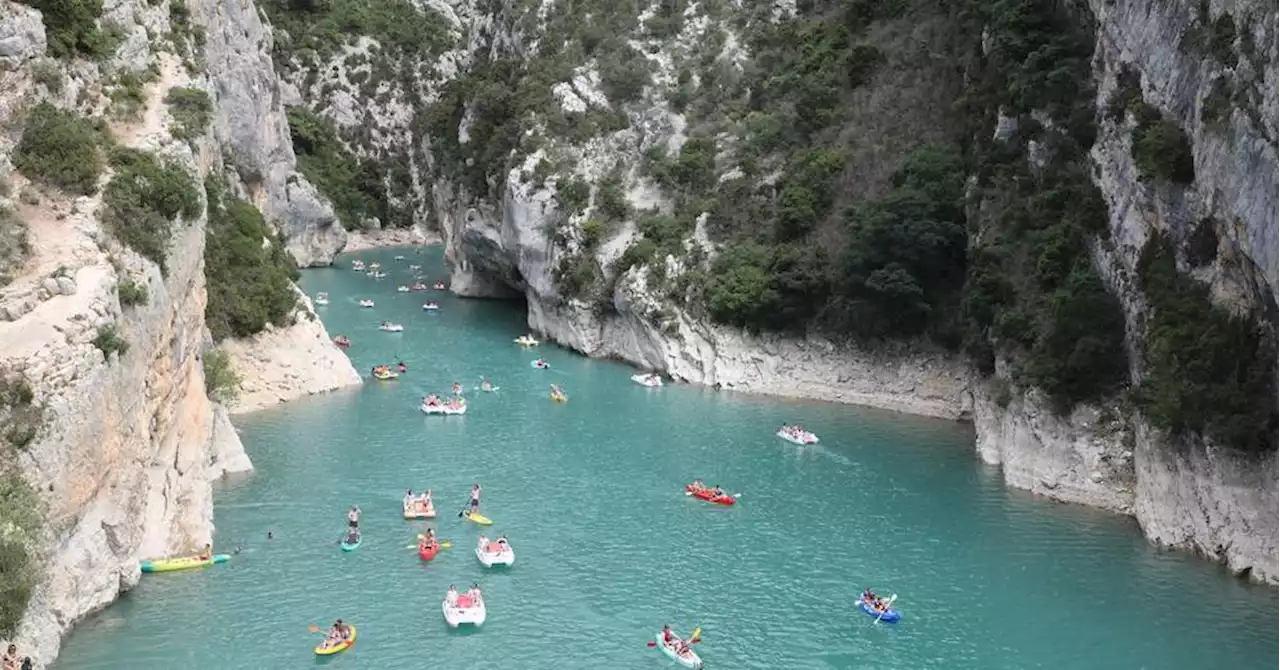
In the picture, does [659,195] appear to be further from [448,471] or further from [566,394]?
[448,471]

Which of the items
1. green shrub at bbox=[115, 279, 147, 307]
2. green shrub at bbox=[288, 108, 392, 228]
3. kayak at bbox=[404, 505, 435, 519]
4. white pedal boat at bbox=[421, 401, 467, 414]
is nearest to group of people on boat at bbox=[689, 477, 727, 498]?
kayak at bbox=[404, 505, 435, 519]

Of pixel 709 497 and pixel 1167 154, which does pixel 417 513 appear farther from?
pixel 1167 154

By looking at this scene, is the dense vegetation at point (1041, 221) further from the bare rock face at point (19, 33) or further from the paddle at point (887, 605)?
the bare rock face at point (19, 33)

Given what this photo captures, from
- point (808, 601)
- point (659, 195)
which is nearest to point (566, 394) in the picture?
point (659, 195)

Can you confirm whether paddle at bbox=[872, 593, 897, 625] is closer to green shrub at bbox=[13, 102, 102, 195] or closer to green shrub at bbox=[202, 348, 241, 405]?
green shrub at bbox=[13, 102, 102, 195]

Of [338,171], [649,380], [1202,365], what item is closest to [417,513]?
[649,380]

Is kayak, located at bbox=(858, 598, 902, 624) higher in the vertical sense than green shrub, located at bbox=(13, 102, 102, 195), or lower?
lower
